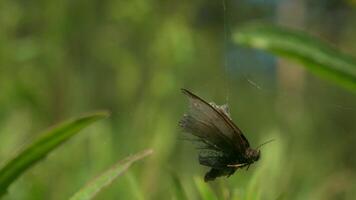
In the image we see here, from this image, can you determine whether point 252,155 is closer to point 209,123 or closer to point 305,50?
point 209,123

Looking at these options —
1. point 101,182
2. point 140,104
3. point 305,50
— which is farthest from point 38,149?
point 140,104

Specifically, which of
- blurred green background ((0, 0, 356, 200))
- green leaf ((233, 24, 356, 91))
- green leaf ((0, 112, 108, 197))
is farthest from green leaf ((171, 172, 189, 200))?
green leaf ((233, 24, 356, 91))

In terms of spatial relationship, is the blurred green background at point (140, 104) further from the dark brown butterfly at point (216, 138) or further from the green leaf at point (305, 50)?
the dark brown butterfly at point (216, 138)

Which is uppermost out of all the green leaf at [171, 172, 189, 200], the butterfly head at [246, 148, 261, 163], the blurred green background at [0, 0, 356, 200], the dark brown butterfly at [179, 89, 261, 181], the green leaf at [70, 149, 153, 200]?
the dark brown butterfly at [179, 89, 261, 181]

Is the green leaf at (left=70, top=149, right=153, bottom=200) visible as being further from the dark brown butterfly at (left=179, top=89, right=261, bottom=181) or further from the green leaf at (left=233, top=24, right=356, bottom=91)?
the green leaf at (left=233, top=24, right=356, bottom=91)

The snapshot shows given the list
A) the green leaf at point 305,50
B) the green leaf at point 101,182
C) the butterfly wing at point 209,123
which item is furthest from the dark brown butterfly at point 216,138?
the green leaf at point 305,50

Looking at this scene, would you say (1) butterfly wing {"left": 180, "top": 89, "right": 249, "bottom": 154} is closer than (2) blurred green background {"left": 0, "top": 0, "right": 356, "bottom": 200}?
Yes
